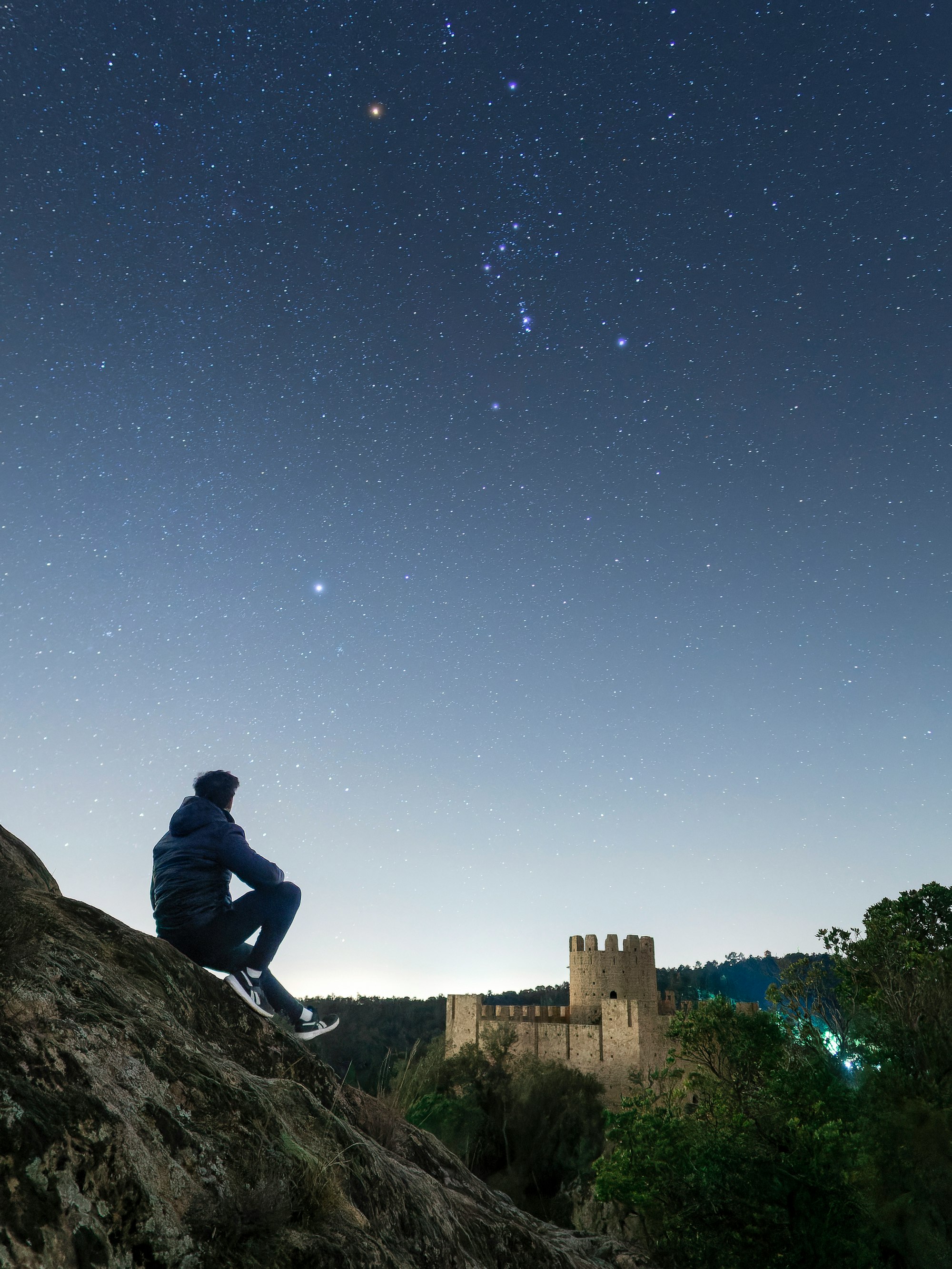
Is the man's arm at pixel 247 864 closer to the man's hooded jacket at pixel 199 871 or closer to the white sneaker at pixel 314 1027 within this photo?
the man's hooded jacket at pixel 199 871

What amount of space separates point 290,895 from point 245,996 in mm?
800

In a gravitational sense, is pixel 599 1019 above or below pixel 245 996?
above

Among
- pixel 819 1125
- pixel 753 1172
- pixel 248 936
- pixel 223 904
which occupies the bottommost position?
pixel 753 1172

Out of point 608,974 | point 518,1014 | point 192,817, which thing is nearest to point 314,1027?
point 192,817

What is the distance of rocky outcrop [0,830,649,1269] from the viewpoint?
2.70 m

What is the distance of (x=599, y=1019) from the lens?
54.1 metres

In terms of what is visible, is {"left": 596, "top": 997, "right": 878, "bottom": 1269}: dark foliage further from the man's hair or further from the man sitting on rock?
the man's hair

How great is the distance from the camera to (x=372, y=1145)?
501 centimetres

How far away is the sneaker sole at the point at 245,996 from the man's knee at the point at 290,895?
2.14 feet

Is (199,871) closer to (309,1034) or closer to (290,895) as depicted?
(290,895)

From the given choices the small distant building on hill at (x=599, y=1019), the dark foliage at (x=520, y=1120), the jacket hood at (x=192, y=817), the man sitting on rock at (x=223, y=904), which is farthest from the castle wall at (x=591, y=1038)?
the jacket hood at (x=192, y=817)

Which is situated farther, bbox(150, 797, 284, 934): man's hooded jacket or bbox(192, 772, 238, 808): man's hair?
bbox(192, 772, 238, 808): man's hair

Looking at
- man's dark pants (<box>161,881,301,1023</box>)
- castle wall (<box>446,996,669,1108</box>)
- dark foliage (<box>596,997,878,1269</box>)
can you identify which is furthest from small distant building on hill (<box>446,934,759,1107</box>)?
man's dark pants (<box>161,881,301,1023</box>)

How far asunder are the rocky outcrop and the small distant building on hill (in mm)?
44211
